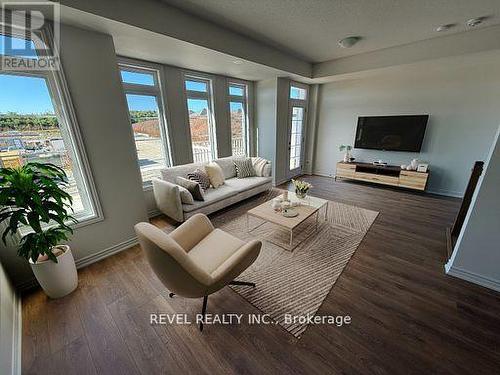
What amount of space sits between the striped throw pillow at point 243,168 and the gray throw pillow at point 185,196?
143 cm

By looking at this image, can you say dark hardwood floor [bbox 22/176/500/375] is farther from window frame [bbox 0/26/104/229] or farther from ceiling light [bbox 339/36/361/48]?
ceiling light [bbox 339/36/361/48]

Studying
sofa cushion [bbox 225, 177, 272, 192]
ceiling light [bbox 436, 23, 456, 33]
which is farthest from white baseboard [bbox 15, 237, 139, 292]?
ceiling light [bbox 436, 23, 456, 33]

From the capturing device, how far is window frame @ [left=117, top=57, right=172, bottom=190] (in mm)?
2881

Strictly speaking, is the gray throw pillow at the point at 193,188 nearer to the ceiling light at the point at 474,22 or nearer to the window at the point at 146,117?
the window at the point at 146,117

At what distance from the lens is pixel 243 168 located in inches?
161

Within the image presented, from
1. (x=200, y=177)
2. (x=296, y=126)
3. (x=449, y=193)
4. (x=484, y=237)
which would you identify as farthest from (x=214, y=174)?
(x=449, y=193)

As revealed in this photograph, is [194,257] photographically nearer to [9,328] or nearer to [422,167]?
[9,328]

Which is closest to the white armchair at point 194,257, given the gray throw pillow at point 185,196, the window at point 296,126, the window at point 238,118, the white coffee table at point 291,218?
the white coffee table at point 291,218

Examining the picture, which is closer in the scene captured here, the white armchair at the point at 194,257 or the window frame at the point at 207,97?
the white armchair at the point at 194,257

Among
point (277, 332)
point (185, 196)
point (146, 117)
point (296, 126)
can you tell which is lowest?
point (277, 332)

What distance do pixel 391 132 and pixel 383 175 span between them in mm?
955

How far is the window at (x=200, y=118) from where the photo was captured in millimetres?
3723

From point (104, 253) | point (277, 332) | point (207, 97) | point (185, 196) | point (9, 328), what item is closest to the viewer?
point (9, 328)

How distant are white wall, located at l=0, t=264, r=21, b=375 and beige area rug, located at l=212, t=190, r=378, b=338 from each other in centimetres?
151
